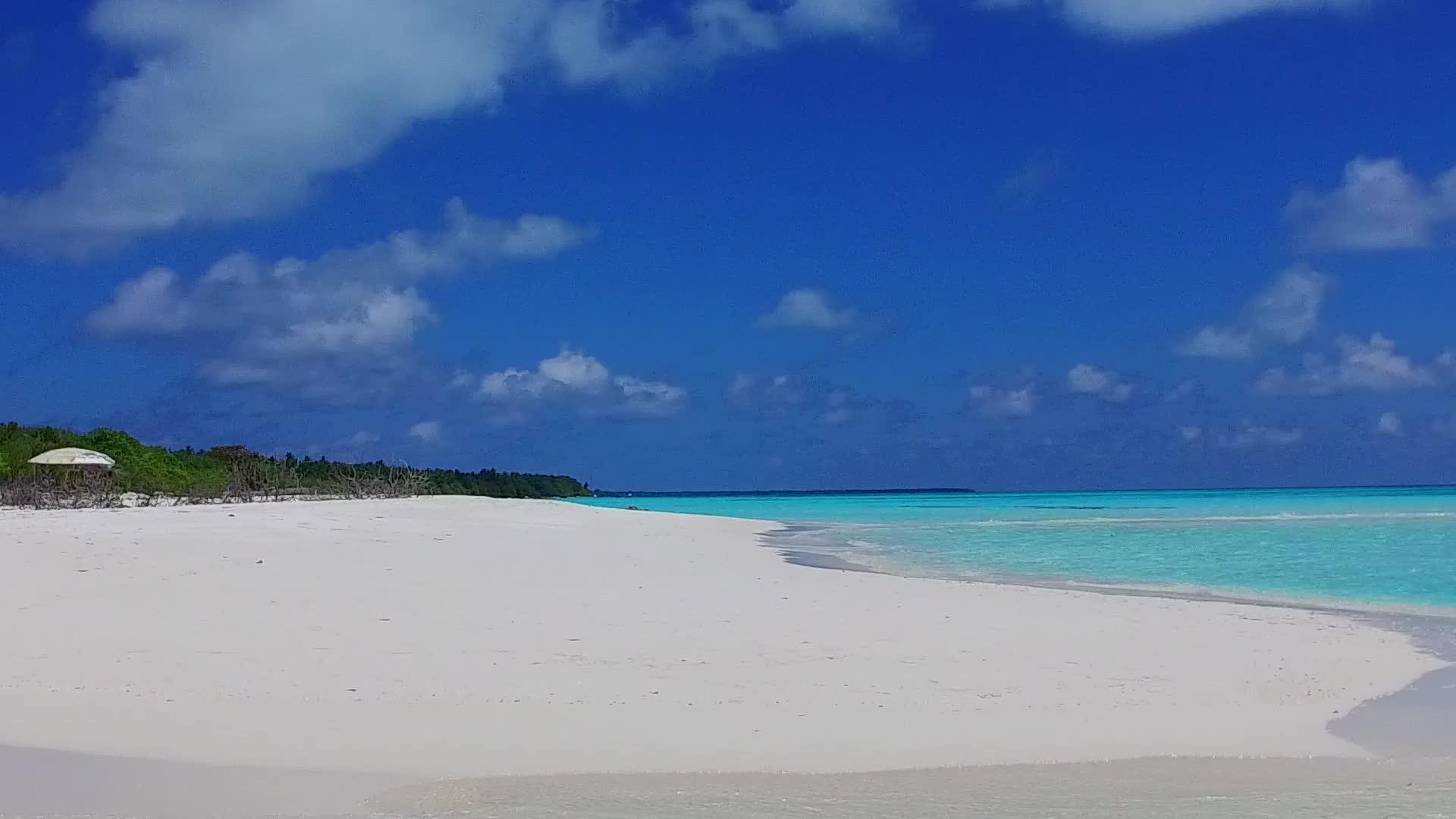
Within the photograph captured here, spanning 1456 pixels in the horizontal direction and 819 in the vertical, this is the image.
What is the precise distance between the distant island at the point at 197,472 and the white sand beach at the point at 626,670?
57.9 feet

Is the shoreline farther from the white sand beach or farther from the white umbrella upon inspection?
the white umbrella

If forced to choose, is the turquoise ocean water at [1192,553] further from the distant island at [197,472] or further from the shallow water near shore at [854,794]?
the distant island at [197,472]

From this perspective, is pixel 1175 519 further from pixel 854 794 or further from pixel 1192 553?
pixel 854 794

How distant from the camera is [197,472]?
40.6 meters

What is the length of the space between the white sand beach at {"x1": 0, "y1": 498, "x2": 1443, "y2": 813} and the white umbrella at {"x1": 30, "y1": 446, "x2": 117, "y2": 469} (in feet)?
75.2

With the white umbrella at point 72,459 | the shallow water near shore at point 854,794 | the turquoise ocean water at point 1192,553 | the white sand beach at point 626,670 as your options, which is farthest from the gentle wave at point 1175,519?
the shallow water near shore at point 854,794

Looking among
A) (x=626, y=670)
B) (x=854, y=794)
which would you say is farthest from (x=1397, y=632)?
(x=854, y=794)

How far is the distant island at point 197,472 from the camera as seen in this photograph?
3194cm

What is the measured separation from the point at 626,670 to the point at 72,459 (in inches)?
1255

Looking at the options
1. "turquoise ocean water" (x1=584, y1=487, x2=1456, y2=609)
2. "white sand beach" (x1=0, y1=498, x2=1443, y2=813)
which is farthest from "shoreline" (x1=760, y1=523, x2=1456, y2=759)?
"turquoise ocean water" (x1=584, y1=487, x2=1456, y2=609)

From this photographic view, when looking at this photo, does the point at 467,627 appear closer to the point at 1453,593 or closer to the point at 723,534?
the point at 1453,593

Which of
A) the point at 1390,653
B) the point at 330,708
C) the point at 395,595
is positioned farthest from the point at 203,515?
the point at 1390,653

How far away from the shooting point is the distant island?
1257 inches

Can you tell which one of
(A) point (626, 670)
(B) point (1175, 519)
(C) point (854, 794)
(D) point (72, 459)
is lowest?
(C) point (854, 794)
